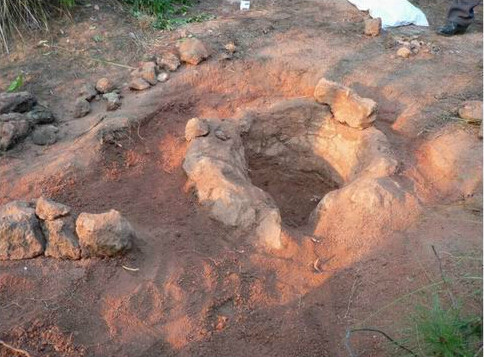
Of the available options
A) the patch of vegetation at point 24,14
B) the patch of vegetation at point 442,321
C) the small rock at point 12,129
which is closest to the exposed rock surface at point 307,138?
the patch of vegetation at point 442,321

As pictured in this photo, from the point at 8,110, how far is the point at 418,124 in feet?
9.47

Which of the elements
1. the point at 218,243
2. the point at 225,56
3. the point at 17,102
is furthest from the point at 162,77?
the point at 218,243

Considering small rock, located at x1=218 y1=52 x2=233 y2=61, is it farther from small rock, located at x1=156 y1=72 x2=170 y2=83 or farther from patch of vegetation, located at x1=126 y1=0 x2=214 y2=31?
patch of vegetation, located at x1=126 y1=0 x2=214 y2=31

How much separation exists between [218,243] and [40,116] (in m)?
1.65

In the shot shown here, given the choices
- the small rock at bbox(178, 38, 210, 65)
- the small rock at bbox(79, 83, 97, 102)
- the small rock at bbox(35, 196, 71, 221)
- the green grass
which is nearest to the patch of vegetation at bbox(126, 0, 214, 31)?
the small rock at bbox(178, 38, 210, 65)

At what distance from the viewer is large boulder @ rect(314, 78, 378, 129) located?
4.07 meters

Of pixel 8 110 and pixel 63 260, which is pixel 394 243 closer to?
pixel 63 260

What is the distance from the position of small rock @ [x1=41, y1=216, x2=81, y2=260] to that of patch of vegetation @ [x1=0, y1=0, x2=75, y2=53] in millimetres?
2311

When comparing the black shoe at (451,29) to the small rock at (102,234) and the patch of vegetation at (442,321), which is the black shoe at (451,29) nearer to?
the patch of vegetation at (442,321)

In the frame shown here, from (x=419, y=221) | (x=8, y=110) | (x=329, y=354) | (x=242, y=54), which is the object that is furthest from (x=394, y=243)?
(x=8, y=110)

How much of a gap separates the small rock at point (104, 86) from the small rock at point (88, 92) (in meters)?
0.04

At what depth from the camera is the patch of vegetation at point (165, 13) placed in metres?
5.14

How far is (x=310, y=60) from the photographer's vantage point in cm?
481

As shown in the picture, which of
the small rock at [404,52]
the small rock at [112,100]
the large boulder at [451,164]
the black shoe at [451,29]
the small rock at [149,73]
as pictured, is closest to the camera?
the large boulder at [451,164]
